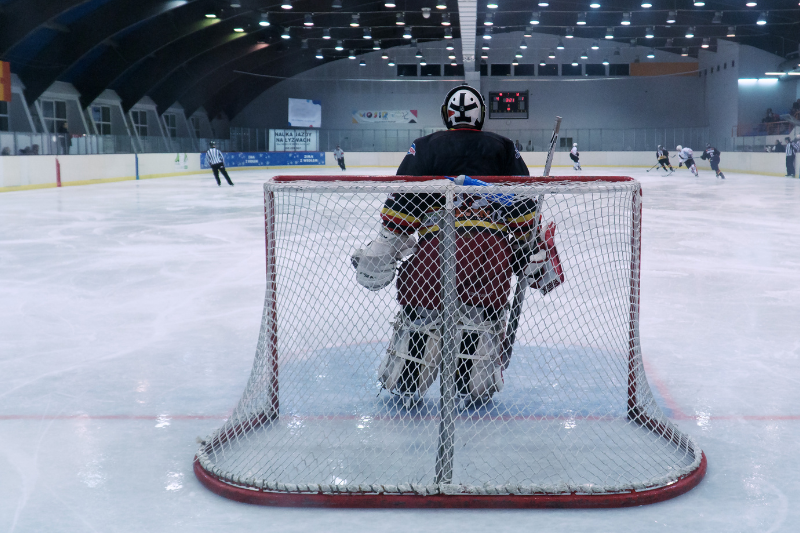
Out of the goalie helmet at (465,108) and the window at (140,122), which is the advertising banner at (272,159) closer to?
the window at (140,122)

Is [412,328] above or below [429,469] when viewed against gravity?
above

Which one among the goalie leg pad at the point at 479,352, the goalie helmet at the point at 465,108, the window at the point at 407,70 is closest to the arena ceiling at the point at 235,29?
the window at the point at 407,70

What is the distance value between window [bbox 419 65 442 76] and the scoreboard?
11.8 feet

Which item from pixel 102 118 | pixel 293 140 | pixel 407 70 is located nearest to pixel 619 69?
pixel 407 70

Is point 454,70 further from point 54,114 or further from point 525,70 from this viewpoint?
Answer: point 54,114

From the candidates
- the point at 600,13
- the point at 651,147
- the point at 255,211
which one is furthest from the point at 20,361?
the point at 651,147

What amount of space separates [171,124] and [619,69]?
73.3 feet

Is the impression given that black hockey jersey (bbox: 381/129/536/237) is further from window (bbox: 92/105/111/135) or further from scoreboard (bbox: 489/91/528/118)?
scoreboard (bbox: 489/91/528/118)

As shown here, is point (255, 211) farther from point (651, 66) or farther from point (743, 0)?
point (651, 66)

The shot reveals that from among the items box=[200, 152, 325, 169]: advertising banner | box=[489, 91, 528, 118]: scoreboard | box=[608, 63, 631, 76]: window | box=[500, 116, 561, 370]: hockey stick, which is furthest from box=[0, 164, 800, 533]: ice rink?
box=[608, 63, 631, 76]: window

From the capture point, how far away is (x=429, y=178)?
8.42 feet

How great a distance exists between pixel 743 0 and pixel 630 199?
26252 millimetres

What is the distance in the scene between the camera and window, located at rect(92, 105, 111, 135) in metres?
27.0

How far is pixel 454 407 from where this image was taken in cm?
289
